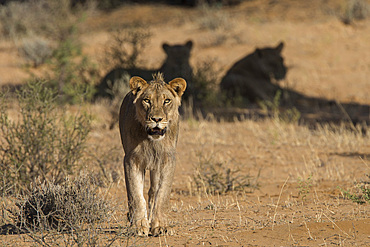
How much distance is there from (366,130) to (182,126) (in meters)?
3.46

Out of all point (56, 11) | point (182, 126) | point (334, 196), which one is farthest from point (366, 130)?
point (56, 11)

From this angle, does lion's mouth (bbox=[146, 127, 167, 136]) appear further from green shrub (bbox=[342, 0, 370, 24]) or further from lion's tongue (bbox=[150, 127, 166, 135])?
green shrub (bbox=[342, 0, 370, 24])

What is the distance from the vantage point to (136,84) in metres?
5.42

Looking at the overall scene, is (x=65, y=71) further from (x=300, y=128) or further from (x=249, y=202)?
(x=249, y=202)

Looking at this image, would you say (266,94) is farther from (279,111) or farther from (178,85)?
(178,85)

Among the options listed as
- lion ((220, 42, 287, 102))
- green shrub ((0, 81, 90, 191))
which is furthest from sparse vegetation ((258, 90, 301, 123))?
green shrub ((0, 81, 90, 191))

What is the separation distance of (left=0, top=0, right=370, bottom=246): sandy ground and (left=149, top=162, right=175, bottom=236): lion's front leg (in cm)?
12

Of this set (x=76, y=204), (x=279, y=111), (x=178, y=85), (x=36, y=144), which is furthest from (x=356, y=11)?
(x=76, y=204)

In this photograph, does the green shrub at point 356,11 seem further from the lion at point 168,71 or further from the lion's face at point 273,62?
the lion at point 168,71

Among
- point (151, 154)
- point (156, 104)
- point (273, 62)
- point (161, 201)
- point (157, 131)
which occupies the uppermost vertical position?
point (156, 104)

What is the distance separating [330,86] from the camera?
16.2 meters

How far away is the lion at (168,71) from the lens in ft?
45.1

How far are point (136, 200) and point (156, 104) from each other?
2.86 feet

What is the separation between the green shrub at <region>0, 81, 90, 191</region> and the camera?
7.55 metres
